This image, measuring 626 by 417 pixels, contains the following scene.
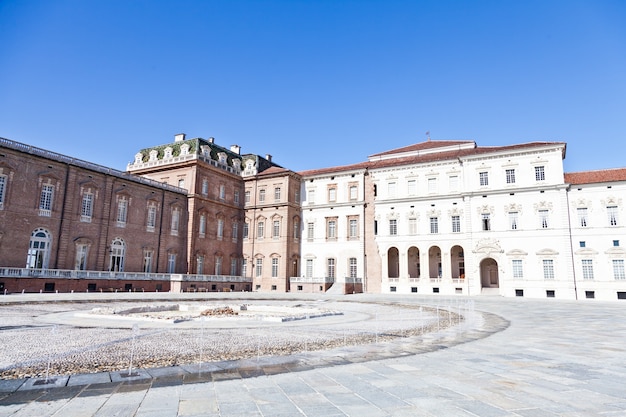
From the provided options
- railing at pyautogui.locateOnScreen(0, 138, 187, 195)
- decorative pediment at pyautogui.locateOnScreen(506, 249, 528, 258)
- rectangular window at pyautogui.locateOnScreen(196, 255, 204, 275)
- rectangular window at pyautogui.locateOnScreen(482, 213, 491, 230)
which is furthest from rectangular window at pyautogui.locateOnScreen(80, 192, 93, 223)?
decorative pediment at pyautogui.locateOnScreen(506, 249, 528, 258)

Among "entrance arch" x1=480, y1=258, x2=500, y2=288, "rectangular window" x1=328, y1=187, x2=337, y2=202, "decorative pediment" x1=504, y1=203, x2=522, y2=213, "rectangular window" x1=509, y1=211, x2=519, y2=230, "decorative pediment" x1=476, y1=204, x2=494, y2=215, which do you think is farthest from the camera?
"rectangular window" x1=328, y1=187, x2=337, y2=202

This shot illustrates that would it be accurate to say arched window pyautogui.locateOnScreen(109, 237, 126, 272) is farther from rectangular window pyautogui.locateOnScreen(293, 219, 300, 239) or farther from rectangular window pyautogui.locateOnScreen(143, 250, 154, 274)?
rectangular window pyautogui.locateOnScreen(293, 219, 300, 239)

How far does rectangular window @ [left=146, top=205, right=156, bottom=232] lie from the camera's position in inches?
1499

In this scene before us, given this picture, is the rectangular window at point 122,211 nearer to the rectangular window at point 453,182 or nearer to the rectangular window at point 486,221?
the rectangular window at point 453,182

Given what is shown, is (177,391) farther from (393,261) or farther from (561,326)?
(393,261)

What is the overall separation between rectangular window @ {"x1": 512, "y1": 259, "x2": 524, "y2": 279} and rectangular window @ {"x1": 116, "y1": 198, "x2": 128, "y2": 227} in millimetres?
36839

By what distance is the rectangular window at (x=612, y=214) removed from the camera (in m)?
34.2

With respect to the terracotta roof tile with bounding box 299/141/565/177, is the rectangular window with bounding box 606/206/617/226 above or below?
below

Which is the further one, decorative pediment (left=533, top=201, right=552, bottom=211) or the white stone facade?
decorative pediment (left=533, top=201, right=552, bottom=211)

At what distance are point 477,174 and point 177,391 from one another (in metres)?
39.9

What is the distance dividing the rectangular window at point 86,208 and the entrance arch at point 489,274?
37.6 m

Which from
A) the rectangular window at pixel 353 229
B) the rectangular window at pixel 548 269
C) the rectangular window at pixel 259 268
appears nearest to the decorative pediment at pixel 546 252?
the rectangular window at pixel 548 269

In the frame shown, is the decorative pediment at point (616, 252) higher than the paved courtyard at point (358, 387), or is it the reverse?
the decorative pediment at point (616, 252)

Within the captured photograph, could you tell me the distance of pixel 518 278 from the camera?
3678cm
